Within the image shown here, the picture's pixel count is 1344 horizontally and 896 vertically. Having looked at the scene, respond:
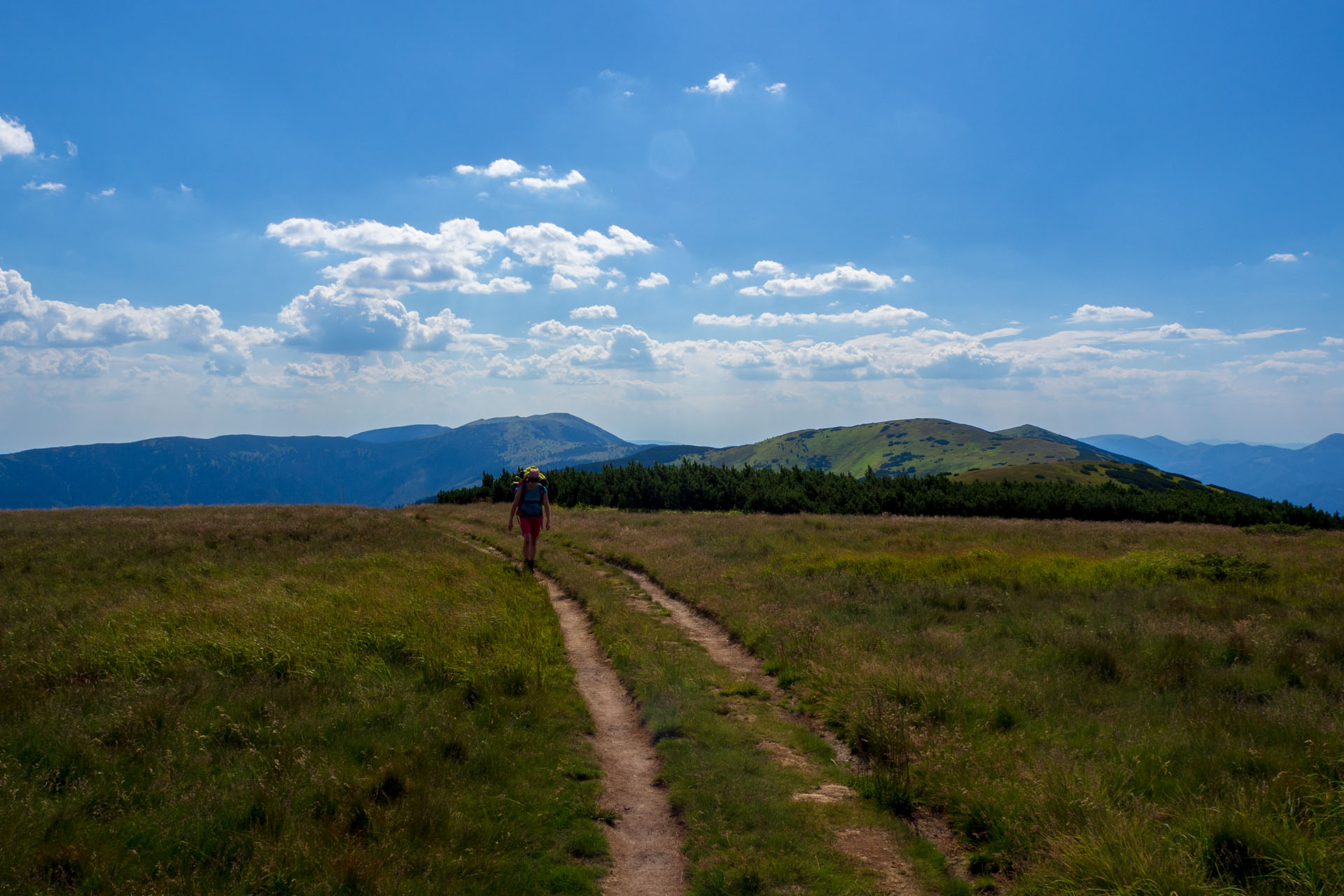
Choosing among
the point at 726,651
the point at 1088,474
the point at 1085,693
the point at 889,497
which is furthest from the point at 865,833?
the point at 1088,474

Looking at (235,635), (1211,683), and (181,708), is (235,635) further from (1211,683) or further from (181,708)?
(1211,683)

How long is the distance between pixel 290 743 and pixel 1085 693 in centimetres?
1040

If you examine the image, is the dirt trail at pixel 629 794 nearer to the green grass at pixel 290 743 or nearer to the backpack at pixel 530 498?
the green grass at pixel 290 743

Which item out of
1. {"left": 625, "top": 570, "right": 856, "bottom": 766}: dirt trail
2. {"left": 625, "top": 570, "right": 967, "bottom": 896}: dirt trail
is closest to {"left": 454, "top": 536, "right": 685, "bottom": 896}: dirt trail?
{"left": 625, "top": 570, "right": 967, "bottom": 896}: dirt trail

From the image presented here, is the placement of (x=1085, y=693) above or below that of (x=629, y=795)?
above

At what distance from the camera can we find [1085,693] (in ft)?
29.2

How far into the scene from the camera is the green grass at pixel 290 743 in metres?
4.78

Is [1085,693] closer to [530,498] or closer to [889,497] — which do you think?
[530,498]

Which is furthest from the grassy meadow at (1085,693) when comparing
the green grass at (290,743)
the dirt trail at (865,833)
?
the green grass at (290,743)

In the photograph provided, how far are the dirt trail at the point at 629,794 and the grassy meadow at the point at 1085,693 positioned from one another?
2447 mm

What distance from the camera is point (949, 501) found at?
172 feet

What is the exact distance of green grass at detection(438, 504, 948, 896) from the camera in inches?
208

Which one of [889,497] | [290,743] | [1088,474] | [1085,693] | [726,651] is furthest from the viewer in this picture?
[1088,474]

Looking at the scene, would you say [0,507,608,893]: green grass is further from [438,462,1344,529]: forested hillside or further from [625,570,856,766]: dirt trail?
[438,462,1344,529]: forested hillside
